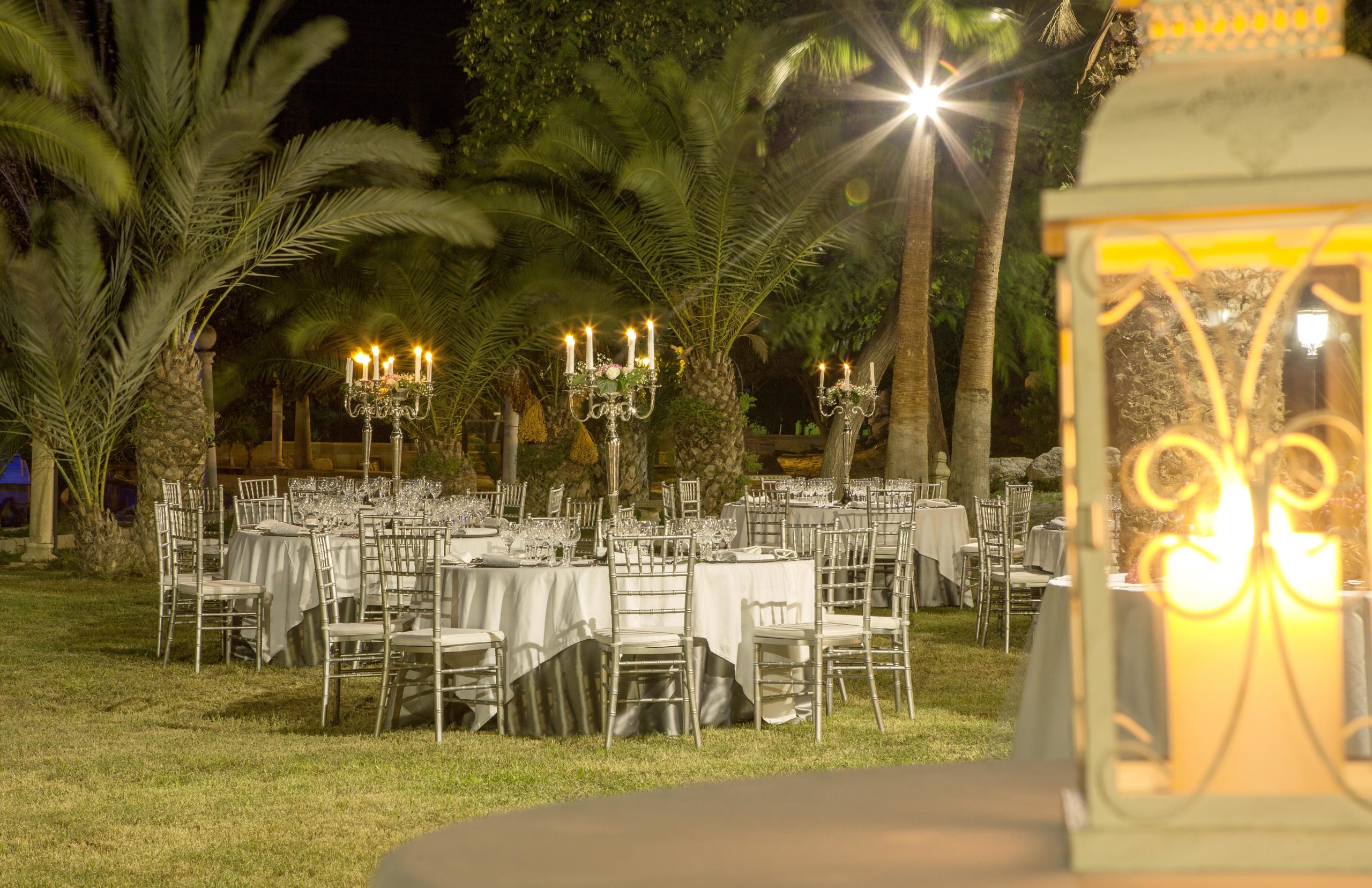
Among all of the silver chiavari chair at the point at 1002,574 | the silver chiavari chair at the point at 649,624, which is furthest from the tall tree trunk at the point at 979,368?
the silver chiavari chair at the point at 649,624

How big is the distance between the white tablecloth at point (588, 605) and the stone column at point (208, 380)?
37.3ft

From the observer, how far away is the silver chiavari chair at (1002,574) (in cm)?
1059

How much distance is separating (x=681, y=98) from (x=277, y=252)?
5.46 m

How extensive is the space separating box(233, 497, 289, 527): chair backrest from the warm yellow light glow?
8769 millimetres

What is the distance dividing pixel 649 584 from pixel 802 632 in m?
0.91

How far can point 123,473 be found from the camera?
30.9m

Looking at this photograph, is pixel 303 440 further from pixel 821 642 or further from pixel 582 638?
pixel 821 642

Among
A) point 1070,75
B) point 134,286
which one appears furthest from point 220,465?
point 1070,75

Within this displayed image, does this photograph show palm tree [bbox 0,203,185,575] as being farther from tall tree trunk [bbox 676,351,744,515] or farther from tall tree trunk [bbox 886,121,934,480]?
tall tree trunk [bbox 886,121,934,480]

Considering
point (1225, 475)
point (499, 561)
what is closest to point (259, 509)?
point (499, 561)

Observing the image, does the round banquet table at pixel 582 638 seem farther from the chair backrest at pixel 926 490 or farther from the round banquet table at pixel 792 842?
the chair backrest at pixel 926 490

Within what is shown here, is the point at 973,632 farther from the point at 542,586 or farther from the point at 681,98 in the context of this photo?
the point at 681,98

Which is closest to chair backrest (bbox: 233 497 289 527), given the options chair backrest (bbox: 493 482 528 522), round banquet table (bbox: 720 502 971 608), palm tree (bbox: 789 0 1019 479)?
chair backrest (bbox: 493 482 528 522)

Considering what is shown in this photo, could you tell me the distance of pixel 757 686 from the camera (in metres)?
7.76
